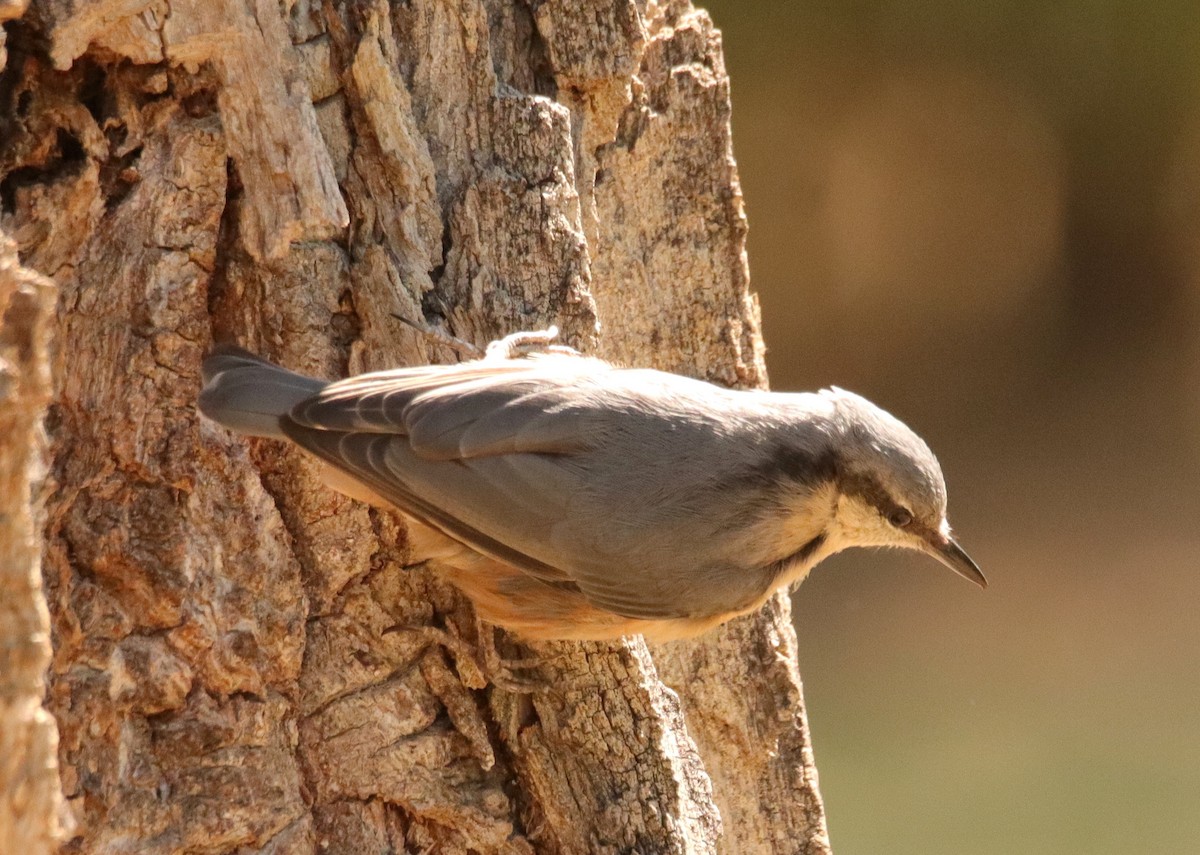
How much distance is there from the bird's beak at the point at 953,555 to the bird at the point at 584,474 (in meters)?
0.15

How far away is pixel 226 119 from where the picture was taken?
100 inches

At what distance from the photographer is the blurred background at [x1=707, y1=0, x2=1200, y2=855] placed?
5980 millimetres

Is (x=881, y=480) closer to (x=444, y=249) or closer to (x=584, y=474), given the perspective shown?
(x=584, y=474)

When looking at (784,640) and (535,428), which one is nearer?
(535,428)

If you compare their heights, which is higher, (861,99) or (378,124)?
(378,124)

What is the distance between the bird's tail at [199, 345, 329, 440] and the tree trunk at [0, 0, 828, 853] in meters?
0.12

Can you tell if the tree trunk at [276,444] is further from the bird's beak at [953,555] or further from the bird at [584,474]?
the bird's beak at [953,555]

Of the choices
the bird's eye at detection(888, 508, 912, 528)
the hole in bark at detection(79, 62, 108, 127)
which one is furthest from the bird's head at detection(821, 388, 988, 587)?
the hole in bark at detection(79, 62, 108, 127)

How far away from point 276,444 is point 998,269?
16.9 feet

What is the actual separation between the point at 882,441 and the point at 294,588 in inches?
46.5

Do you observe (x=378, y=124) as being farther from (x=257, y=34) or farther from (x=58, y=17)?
(x=58, y=17)

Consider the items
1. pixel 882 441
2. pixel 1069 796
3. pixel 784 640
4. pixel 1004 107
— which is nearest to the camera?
pixel 882 441

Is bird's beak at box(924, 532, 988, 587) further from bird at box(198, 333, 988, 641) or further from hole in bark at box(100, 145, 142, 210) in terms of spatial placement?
hole in bark at box(100, 145, 142, 210)

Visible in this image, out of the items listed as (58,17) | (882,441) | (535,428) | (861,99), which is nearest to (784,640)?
(882,441)
